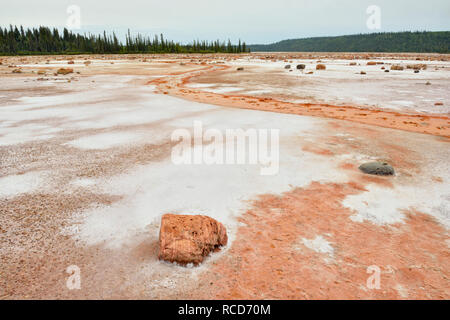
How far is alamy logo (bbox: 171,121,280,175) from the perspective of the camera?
656 cm

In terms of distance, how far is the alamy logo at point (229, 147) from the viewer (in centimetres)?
656

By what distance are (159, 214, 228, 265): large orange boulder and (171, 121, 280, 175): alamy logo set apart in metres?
2.61

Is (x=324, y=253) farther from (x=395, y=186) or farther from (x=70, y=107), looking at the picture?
(x=70, y=107)

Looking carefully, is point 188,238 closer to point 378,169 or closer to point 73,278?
point 73,278

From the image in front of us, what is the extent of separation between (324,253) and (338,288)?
1.89ft

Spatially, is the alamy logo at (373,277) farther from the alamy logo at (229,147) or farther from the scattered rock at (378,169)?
the scattered rock at (378,169)

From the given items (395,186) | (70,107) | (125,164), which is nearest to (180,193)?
(125,164)

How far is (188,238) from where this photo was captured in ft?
11.0

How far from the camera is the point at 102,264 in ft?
10.9

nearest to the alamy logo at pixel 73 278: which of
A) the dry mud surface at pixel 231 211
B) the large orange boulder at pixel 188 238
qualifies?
the dry mud surface at pixel 231 211

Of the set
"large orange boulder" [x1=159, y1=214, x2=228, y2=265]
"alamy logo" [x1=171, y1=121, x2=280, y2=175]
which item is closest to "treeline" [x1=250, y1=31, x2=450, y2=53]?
"alamy logo" [x1=171, y1=121, x2=280, y2=175]

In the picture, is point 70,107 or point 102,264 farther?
point 70,107

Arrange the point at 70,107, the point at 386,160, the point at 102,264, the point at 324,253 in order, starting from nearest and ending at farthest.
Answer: the point at 102,264
the point at 324,253
the point at 386,160
the point at 70,107

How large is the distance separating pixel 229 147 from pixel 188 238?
431 cm
